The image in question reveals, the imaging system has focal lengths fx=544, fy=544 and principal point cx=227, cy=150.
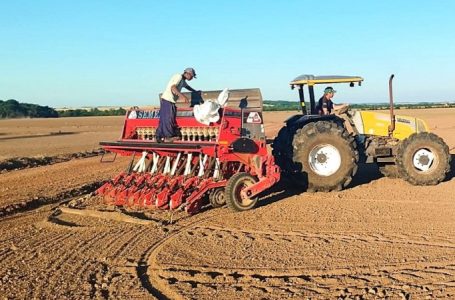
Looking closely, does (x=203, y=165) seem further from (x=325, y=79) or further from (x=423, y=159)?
(x=423, y=159)

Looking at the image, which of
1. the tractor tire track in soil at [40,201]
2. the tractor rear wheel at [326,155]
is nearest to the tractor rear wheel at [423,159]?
the tractor rear wheel at [326,155]

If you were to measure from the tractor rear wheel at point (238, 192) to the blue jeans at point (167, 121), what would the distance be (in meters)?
1.68

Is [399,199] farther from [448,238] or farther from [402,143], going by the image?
[448,238]

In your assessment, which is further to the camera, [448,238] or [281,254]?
[448,238]

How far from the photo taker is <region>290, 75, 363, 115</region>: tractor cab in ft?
34.7

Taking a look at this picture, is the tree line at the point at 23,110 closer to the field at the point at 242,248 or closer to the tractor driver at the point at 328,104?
the field at the point at 242,248

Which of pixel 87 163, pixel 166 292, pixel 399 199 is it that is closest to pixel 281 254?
pixel 166 292

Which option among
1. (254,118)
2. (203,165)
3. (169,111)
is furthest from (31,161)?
(254,118)

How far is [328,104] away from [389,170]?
2026mm

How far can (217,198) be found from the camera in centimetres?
867

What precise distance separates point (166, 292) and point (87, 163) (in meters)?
11.5

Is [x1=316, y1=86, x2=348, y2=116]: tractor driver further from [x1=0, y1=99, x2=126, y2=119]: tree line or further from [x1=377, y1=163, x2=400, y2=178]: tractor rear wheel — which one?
[x1=0, y1=99, x2=126, y2=119]: tree line

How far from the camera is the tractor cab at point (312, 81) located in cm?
1059

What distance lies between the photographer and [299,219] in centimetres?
791
